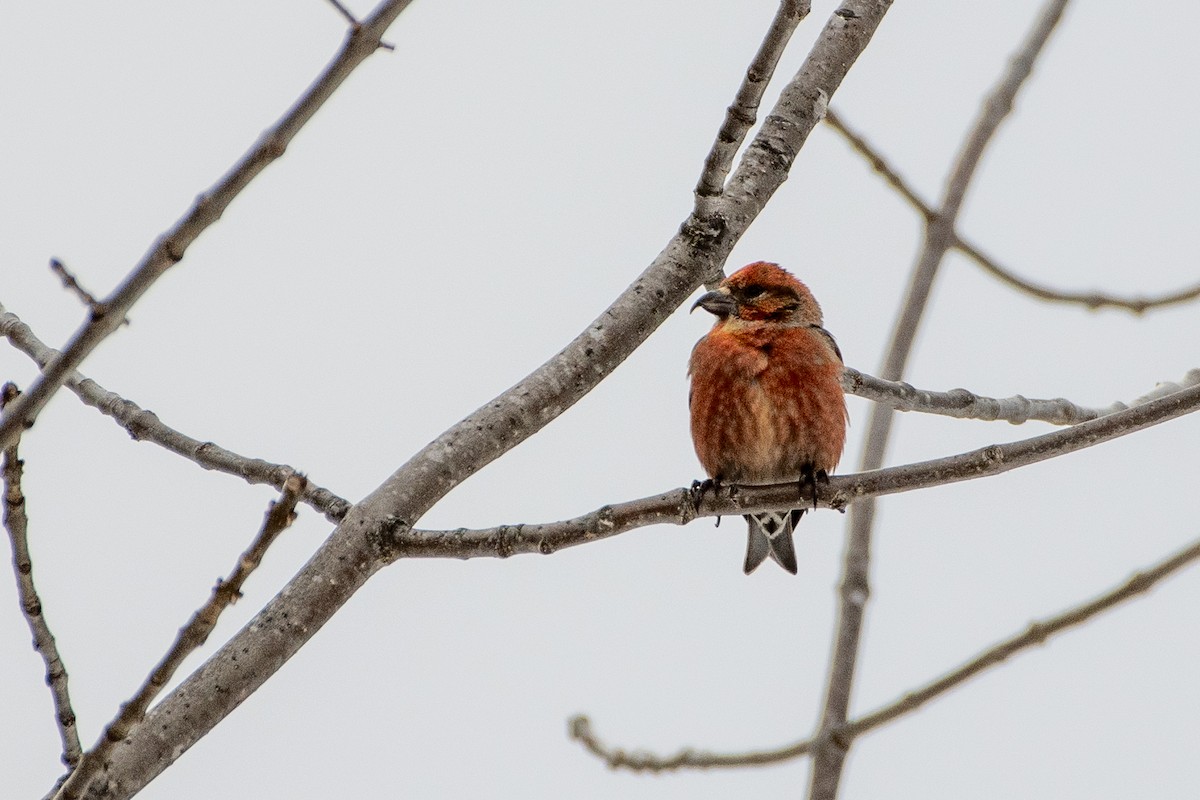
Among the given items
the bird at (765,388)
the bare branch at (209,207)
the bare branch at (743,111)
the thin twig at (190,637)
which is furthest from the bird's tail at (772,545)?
the bare branch at (209,207)

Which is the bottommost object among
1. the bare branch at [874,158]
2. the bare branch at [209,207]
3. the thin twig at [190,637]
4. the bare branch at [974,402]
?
the thin twig at [190,637]

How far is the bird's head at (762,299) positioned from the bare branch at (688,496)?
85.1 inches

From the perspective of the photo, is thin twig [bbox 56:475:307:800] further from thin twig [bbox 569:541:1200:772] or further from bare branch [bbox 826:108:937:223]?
bare branch [bbox 826:108:937:223]

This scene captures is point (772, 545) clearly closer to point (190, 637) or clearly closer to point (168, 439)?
point (168, 439)

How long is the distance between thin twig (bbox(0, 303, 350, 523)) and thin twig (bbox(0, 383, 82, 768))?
76 centimetres

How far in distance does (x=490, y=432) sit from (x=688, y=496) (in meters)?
0.58

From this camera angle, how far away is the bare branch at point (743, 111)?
143 inches

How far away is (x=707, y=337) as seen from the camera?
5.47 meters

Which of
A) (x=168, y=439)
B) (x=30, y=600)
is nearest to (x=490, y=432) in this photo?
(x=168, y=439)

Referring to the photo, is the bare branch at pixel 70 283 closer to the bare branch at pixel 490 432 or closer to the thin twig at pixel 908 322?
the bare branch at pixel 490 432

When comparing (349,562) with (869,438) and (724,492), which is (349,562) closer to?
(724,492)

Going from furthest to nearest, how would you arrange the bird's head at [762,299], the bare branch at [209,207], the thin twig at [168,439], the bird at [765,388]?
the bird's head at [762,299] → the bird at [765,388] → the thin twig at [168,439] → the bare branch at [209,207]

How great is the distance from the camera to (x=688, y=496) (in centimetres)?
336

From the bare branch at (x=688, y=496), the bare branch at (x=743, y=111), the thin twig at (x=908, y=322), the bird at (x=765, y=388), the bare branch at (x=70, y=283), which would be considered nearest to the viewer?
the bare branch at (x=70, y=283)
